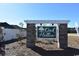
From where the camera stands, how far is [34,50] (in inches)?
457

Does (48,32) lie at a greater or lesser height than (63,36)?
greater

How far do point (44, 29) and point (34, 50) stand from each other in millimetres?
1410

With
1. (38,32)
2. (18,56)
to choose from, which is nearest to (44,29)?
(38,32)

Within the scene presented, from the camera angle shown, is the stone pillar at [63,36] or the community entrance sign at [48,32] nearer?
the community entrance sign at [48,32]

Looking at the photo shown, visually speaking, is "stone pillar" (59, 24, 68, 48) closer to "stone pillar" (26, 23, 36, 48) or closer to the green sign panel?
the green sign panel

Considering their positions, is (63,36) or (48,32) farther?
(63,36)

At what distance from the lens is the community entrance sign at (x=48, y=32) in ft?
39.0

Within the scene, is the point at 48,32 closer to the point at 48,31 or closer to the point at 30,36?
the point at 48,31

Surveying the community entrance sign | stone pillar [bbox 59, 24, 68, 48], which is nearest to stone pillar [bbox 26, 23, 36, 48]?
the community entrance sign

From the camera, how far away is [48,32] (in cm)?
1192

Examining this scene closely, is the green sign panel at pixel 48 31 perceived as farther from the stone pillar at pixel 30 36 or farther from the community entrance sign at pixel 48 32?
the stone pillar at pixel 30 36

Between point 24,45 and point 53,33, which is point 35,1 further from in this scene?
point 24,45

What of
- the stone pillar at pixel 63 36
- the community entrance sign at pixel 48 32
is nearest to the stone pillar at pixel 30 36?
the community entrance sign at pixel 48 32

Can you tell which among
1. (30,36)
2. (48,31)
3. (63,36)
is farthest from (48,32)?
(30,36)
